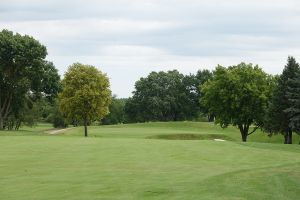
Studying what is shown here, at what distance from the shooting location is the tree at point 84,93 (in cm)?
6562

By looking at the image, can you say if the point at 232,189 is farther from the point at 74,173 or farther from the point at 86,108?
the point at 86,108

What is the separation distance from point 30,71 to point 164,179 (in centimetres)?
5949

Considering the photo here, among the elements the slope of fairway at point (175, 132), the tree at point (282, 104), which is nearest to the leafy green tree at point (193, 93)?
the slope of fairway at point (175, 132)

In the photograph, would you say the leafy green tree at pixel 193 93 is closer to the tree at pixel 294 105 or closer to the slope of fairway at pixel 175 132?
the slope of fairway at pixel 175 132

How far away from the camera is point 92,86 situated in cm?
6588

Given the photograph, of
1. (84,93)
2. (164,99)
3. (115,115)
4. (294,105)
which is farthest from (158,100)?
(294,105)

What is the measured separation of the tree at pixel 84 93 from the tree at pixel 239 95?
49.7 ft

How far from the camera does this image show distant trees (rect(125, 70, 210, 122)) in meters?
140

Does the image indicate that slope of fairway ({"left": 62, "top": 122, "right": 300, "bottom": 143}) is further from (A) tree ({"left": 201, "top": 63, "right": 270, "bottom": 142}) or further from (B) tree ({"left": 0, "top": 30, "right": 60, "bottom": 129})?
(B) tree ({"left": 0, "top": 30, "right": 60, "bottom": 129})

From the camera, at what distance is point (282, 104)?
5591 cm

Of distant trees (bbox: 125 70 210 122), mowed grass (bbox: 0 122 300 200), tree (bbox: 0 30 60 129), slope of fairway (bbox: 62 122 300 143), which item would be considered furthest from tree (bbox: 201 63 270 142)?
distant trees (bbox: 125 70 210 122)

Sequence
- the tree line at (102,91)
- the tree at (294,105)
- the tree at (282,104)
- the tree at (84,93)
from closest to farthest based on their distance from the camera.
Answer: the tree at (294,105)
the tree at (282,104)
the tree line at (102,91)
the tree at (84,93)

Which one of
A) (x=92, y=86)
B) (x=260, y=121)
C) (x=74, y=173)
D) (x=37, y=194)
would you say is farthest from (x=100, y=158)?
(x=260, y=121)

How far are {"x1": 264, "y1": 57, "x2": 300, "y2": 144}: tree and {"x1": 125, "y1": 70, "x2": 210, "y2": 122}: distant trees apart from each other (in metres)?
81.3
